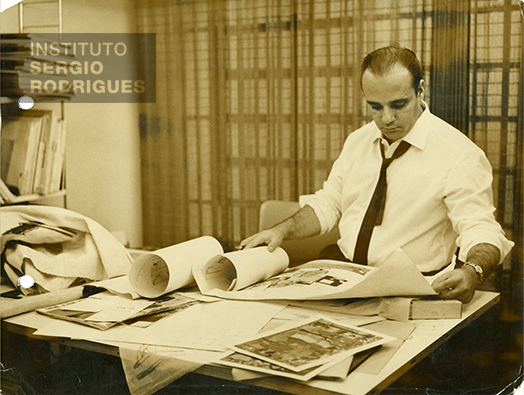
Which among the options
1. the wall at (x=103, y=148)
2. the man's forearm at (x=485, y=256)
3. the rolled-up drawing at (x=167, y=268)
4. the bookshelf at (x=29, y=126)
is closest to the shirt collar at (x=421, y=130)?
the man's forearm at (x=485, y=256)

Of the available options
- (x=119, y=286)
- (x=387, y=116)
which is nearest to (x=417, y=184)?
(x=387, y=116)

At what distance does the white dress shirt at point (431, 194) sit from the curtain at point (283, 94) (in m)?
0.03

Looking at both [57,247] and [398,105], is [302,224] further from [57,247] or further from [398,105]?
[57,247]

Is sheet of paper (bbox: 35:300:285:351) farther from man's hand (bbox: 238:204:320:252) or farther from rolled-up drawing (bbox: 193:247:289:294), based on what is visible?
man's hand (bbox: 238:204:320:252)

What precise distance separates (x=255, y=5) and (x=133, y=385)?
837 millimetres

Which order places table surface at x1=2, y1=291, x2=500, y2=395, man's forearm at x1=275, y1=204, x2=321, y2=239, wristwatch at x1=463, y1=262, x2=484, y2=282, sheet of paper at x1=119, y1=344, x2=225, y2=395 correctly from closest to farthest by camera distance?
table surface at x1=2, y1=291, x2=500, y2=395, sheet of paper at x1=119, y1=344, x2=225, y2=395, wristwatch at x1=463, y1=262, x2=484, y2=282, man's forearm at x1=275, y1=204, x2=321, y2=239

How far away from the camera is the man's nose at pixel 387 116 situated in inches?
41.7

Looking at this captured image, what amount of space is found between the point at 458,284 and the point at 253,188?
0.48 metres

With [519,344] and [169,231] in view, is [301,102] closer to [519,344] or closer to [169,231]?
[169,231]

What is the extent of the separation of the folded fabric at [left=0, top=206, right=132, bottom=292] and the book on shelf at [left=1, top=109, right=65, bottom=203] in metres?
0.06

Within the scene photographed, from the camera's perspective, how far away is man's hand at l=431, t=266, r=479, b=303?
3.11 feet

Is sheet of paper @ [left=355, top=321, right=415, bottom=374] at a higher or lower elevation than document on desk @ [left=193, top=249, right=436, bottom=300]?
lower

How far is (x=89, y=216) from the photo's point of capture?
1.23 metres

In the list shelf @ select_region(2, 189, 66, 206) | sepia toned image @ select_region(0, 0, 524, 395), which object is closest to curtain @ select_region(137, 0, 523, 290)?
sepia toned image @ select_region(0, 0, 524, 395)
